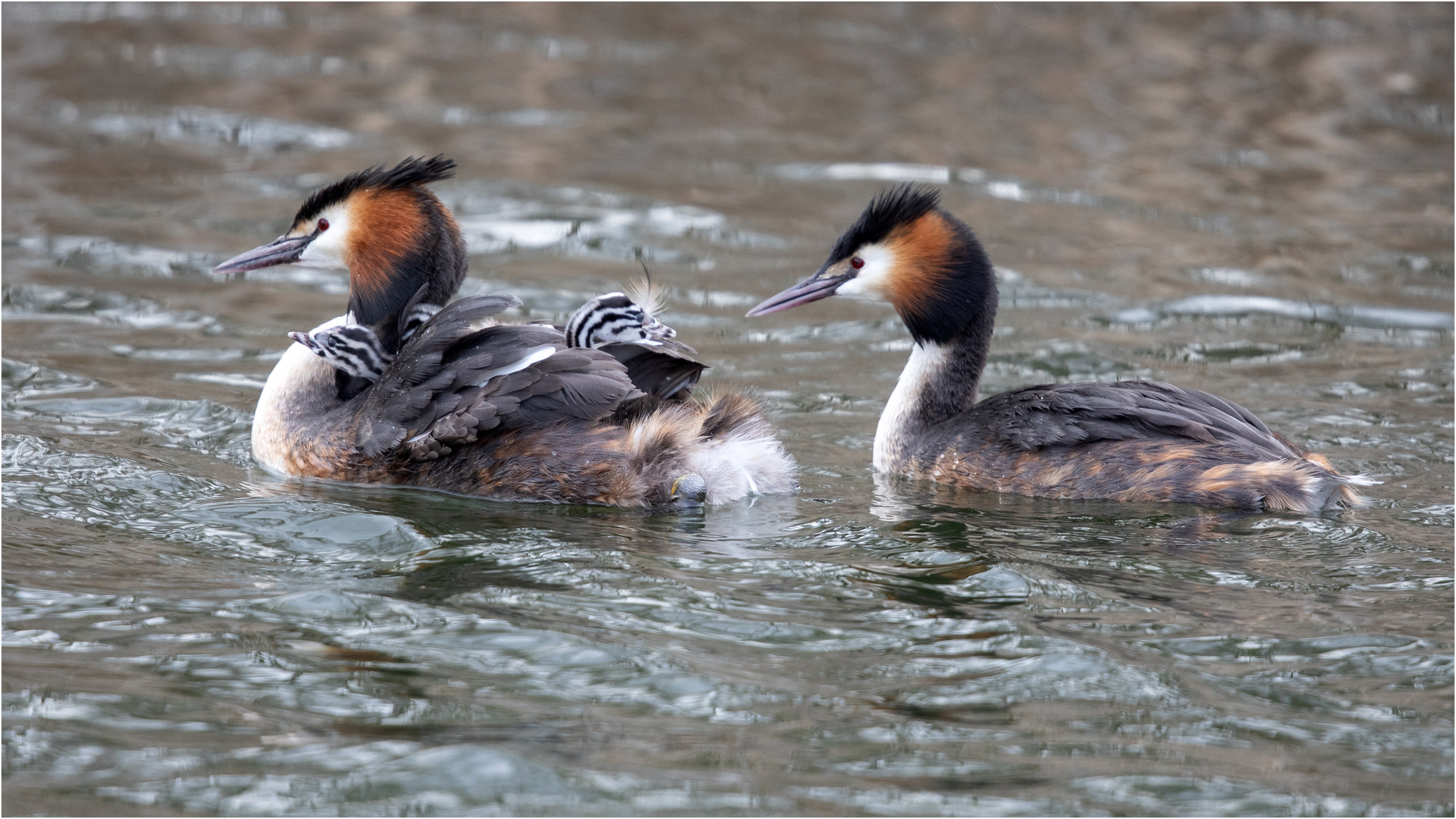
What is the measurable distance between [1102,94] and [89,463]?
34.8ft

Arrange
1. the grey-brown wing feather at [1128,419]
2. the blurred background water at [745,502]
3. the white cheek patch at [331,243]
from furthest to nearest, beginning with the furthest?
the white cheek patch at [331,243] → the grey-brown wing feather at [1128,419] → the blurred background water at [745,502]

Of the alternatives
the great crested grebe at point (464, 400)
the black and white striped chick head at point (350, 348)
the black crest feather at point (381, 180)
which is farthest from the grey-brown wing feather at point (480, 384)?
the black crest feather at point (381, 180)

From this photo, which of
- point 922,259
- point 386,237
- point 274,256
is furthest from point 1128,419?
point 274,256

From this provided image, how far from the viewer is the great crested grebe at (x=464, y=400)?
5.65 m

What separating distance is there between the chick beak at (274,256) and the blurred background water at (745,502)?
2.32ft

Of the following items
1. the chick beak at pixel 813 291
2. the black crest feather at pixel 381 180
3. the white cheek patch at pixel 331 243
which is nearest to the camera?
the black crest feather at pixel 381 180

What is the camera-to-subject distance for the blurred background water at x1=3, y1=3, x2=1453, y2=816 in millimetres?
3805

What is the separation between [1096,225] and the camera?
11.0m

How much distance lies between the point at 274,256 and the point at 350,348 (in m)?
0.56

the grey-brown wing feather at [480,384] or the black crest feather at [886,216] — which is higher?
the black crest feather at [886,216]

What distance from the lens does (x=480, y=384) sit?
565 cm

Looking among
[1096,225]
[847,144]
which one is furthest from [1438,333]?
[847,144]

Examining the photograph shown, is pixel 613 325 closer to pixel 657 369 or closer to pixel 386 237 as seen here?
pixel 657 369

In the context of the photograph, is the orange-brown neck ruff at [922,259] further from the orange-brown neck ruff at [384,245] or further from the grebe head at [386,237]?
the orange-brown neck ruff at [384,245]
